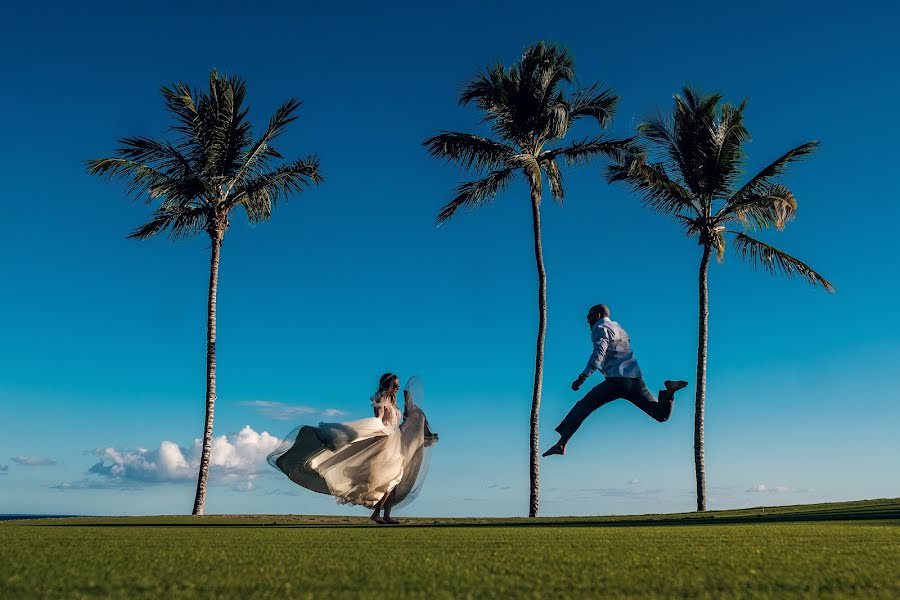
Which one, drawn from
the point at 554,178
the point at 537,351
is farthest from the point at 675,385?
the point at 554,178

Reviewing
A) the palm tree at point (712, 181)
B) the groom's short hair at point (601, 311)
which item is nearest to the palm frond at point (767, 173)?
the palm tree at point (712, 181)

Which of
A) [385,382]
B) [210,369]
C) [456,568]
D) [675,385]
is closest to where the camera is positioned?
[456,568]

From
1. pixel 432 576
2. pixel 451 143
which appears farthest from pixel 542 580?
pixel 451 143

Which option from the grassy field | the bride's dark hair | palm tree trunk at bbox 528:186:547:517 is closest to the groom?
the bride's dark hair

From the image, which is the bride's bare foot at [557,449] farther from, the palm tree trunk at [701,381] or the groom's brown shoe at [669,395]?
the palm tree trunk at [701,381]

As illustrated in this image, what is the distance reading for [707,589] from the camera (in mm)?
3766

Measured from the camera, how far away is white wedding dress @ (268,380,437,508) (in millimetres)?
12391

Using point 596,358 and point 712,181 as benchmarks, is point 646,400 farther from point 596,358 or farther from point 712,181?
point 712,181

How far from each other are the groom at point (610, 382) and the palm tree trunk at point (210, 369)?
12.9 metres

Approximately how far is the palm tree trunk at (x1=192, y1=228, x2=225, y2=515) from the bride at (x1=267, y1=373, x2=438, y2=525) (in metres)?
10.2

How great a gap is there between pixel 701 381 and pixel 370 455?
14252 millimetres

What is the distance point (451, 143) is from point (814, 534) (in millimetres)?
19947

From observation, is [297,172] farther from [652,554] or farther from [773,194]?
[652,554]

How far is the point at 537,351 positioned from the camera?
2347 cm
